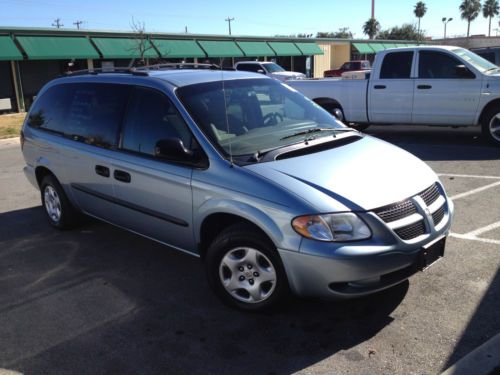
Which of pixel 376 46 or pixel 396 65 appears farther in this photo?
pixel 376 46

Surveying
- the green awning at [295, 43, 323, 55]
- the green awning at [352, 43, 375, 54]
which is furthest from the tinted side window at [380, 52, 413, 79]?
the green awning at [352, 43, 375, 54]

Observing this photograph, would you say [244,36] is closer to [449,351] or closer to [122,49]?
[122,49]

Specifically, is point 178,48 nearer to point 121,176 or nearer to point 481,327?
point 121,176

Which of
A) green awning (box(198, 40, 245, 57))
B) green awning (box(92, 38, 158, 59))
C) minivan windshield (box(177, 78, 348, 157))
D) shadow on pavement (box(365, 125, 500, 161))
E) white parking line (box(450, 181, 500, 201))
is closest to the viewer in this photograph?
minivan windshield (box(177, 78, 348, 157))

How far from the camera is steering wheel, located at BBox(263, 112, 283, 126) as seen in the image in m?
4.29

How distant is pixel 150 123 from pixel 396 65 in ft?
23.5

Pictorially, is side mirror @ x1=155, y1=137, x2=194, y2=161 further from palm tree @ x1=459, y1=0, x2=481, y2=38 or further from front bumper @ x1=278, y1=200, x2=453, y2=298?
palm tree @ x1=459, y1=0, x2=481, y2=38

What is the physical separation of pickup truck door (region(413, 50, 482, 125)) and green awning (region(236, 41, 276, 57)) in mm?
24330

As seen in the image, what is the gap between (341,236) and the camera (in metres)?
3.13

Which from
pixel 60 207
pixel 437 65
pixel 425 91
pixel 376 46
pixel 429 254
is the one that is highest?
pixel 376 46

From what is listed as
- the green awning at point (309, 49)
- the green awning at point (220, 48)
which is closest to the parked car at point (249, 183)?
the green awning at point (220, 48)

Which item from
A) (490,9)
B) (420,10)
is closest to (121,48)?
(420,10)

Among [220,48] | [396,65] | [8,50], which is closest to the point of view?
[396,65]

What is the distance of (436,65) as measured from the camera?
9.54 meters
